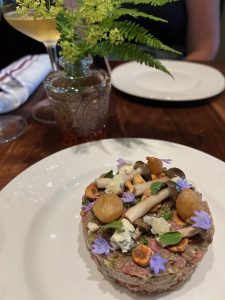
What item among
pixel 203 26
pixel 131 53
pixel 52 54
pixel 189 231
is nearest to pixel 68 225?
pixel 189 231

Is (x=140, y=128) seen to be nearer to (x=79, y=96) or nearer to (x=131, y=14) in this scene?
(x=79, y=96)

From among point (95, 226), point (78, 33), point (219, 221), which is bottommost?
point (219, 221)

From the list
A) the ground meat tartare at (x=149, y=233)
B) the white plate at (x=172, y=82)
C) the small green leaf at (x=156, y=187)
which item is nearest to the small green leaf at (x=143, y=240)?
the ground meat tartare at (x=149, y=233)

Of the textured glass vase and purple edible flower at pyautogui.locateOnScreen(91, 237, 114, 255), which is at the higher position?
the textured glass vase

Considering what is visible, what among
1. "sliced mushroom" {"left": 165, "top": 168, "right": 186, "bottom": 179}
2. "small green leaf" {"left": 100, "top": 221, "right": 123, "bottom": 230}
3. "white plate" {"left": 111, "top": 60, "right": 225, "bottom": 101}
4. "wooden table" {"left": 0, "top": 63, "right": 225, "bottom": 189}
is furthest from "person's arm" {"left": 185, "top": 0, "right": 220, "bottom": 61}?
"small green leaf" {"left": 100, "top": 221, "right": 123, "bottom": 230}

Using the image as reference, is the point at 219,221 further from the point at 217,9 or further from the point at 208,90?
the point at 217,9

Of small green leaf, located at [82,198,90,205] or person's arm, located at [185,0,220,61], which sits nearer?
small green leaf, located at [82,198,90,205]

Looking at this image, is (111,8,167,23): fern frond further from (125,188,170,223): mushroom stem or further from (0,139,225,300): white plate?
(125,188,170,223): mushroom stem

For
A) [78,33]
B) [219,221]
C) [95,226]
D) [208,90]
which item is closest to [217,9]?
[208,90]
